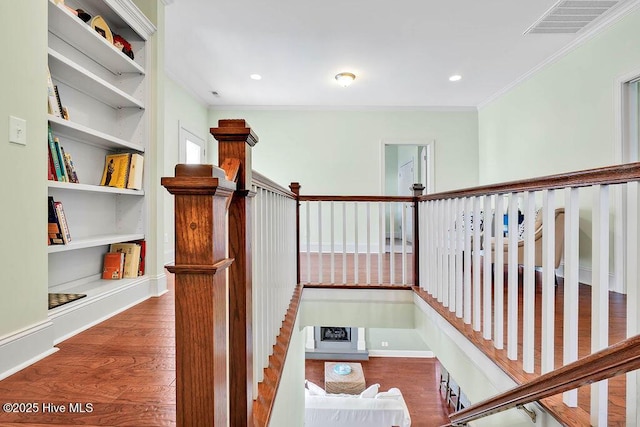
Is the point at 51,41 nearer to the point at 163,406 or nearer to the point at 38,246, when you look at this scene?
the point at 38,246

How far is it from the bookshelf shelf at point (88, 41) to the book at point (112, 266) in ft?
4.53

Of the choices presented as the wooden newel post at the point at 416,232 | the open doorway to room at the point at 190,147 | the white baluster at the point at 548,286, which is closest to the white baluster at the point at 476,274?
the white baluster at the point at 548,286

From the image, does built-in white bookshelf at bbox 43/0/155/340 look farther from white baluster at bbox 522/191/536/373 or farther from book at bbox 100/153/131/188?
white baluster at bbox 522/191/536/373

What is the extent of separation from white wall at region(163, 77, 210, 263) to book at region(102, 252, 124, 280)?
1431mm

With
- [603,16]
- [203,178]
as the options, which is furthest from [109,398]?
[603,16]

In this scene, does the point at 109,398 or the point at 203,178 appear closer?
the point at 203,178

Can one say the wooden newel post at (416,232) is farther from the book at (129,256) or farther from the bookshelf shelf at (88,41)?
the bookshelf shelf at (88,41)

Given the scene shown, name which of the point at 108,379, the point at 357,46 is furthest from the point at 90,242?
the point at 357,46

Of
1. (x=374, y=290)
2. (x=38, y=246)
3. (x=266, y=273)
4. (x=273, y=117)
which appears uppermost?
(x=273, y=117)

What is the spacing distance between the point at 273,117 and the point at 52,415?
486 centimetres

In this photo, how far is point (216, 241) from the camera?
0.67 metres

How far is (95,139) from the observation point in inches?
85.4

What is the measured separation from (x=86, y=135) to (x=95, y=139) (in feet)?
0.41

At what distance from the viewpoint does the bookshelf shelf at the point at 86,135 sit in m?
1.79
